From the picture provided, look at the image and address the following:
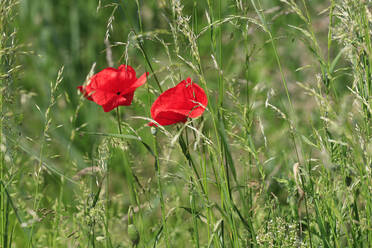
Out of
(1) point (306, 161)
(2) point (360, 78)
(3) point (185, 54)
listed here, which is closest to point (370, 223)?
(1) point (306, 161)

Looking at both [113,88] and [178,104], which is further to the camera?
[113,88]

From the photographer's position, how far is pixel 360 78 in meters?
1.18

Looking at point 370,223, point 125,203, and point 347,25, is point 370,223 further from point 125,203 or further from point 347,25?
point 125,203

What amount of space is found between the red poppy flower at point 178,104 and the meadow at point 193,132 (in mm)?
35

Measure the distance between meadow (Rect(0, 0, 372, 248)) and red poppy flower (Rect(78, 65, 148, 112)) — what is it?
55 mm

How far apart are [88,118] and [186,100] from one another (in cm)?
157

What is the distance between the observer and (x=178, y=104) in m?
1.20

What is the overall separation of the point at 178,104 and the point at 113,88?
22 centimetres

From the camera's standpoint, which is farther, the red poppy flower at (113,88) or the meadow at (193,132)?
the red poppy flower at (113,88)

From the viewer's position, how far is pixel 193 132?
4.37ft

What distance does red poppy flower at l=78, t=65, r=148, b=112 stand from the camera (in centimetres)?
130

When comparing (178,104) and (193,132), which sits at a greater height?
(178,104)

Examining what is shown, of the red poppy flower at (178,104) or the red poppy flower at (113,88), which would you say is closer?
the red poppy flower at (178,104)

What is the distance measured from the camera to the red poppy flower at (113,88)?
1.30 m
